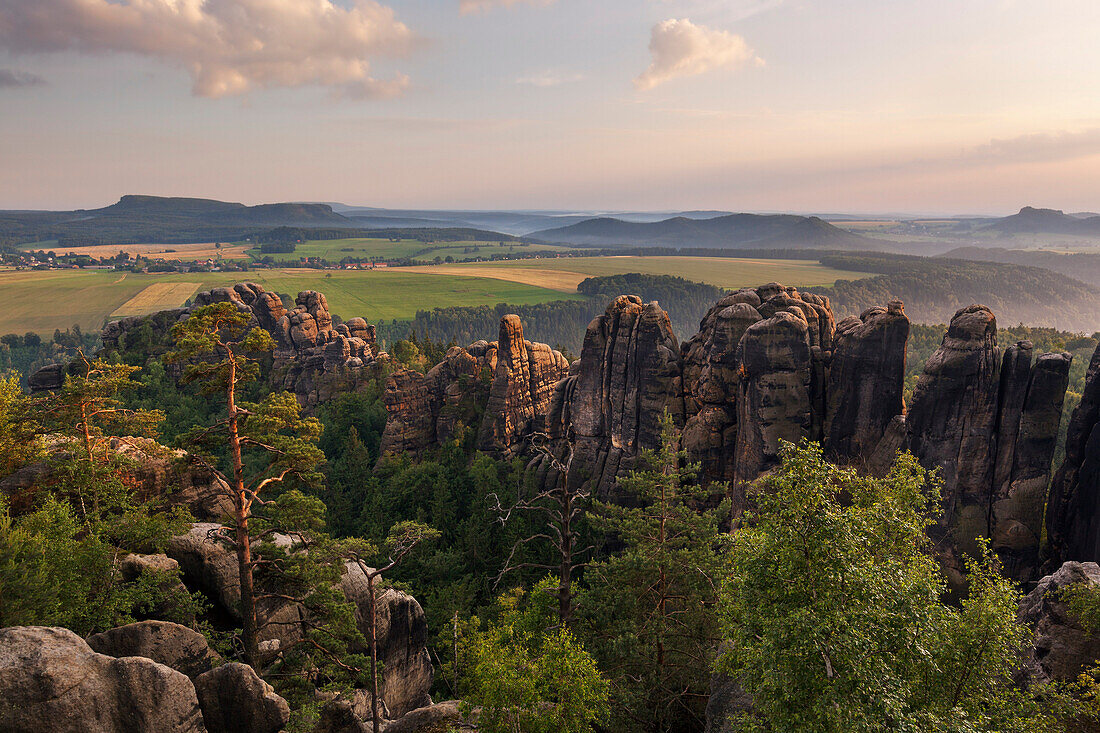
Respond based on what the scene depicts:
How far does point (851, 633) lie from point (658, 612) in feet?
46.1

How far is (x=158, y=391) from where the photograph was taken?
8606cm

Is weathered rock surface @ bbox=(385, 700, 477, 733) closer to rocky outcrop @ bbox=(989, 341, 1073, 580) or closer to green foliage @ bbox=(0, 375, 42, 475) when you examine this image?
green foliage @ bbox=(0, 375, 42, 475)

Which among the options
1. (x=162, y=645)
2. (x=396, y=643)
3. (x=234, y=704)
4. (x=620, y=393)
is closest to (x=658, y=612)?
(x=396, y=643)

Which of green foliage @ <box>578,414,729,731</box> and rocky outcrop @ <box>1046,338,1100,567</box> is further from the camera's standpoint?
rocky outcrop @ <box>1046,338,1100,567</box>

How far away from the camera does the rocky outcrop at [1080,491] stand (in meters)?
29.6

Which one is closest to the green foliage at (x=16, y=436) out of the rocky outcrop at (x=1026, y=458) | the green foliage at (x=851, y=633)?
the green foliage at (x=851, y=633)

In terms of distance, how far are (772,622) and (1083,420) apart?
2995 centimetres

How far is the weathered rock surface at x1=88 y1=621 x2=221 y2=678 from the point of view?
19406mm

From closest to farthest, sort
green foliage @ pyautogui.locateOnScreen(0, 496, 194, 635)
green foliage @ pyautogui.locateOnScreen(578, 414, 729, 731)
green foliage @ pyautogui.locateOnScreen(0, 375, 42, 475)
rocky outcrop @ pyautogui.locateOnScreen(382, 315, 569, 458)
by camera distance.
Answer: green foliage @ pyautogui.locateOnScreen(0, 496, 194, 635) → green foliage @ pyautogui.locateOnScreen(578, 414, 729, 731) → green foliage @ pyautogui.locateOnScreen(0, 375, 42, 475) → rocky outcrop @ pyautogui.locateOnScreen(382, 315, 569, 458)

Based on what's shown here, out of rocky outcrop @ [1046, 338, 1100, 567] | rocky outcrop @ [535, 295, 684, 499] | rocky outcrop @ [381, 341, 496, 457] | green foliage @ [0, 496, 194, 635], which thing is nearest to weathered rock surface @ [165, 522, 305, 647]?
green foliage @ [0, 496, 194, 635]

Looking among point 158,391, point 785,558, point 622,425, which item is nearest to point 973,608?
point 785,558

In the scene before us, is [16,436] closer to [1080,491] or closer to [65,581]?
[65,581]

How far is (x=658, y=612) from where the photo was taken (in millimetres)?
25875

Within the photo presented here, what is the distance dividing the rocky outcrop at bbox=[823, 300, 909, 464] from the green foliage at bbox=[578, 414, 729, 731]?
19.0 meters
